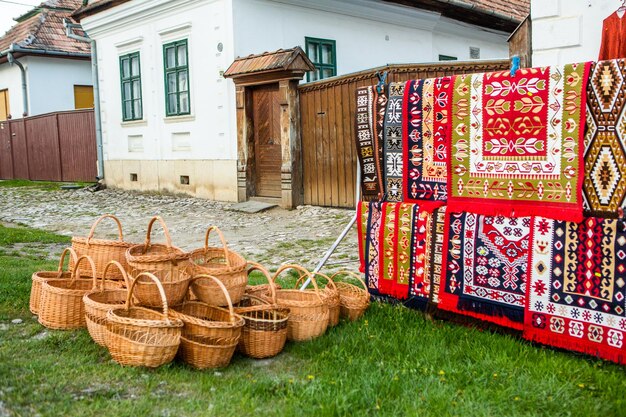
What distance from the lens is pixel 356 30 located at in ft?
46.4

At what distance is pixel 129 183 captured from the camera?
15844 millimetres

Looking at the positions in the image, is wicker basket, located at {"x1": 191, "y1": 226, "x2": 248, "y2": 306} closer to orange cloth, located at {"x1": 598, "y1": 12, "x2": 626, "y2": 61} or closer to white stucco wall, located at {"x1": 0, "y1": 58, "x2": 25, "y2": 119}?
orange cloth, located at {"x1": 598, "y1": 12, "x2": 626, "y2": 61}

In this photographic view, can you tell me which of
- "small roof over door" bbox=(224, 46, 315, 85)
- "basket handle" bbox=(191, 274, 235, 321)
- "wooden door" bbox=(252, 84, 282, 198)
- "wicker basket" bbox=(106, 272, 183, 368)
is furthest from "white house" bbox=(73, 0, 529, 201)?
"wicker basket" bbox=(106, 272, 183, 368)

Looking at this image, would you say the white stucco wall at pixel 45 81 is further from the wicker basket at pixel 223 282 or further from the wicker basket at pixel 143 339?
the wicker basket at pixel 143 339

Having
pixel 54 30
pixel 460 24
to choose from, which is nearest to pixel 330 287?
pixel 460 24

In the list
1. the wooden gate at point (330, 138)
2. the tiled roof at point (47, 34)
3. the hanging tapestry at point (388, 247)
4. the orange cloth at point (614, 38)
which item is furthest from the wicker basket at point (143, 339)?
the tiled roof at point (47, 34)

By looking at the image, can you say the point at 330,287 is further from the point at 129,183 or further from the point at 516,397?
the point at 129,183

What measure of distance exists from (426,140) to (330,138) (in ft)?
21.3

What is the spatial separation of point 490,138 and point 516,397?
1.61 meters

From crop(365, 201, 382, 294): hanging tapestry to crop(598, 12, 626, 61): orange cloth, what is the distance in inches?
88.3

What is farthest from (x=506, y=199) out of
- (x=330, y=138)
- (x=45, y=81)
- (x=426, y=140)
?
(x=45, y=81)

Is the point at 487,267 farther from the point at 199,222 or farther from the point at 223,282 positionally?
the point at 199,222

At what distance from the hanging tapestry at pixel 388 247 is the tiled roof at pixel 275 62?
674 centimetres

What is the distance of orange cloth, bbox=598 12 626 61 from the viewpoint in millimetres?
5188
